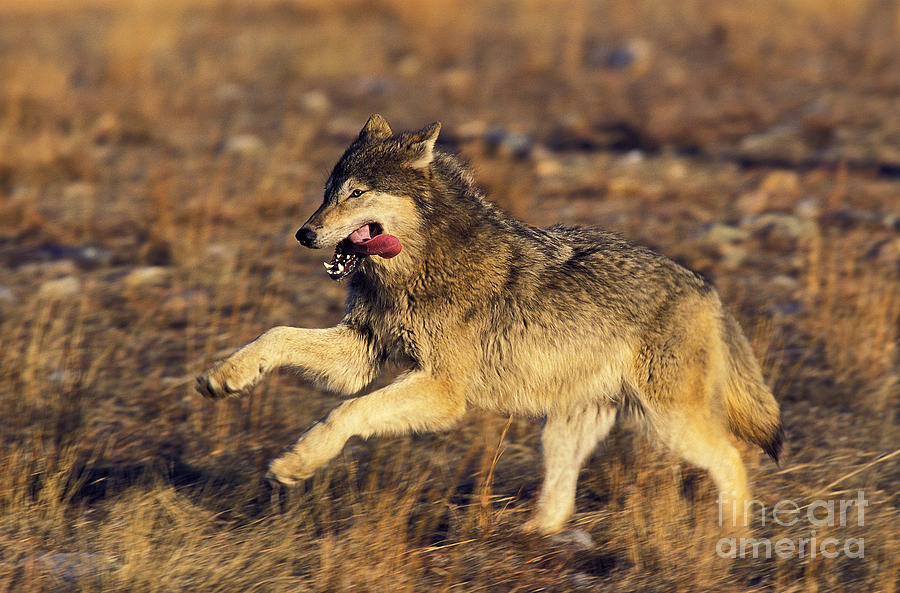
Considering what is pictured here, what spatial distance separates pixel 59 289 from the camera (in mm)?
7410

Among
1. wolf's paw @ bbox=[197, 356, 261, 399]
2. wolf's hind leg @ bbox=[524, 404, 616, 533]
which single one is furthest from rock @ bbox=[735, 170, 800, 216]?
wolf's paw @ bbox=[197, 356, 261, 399]

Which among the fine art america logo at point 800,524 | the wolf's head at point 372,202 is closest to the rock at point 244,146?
the wolf's head at point 372,202

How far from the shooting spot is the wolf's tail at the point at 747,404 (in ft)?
15.9

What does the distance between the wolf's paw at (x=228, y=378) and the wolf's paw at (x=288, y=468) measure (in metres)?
0.42

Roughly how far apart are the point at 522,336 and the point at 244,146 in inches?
286

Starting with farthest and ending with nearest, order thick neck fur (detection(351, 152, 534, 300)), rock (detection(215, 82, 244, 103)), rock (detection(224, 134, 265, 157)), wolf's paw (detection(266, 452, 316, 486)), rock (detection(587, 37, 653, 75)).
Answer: rock (detection(587, 37, 653, 75)) → rock (detection(215, 82, 244, 103)) → rock (detection(224, 134, 265, 157)) → thick neck fur (detection(351, 152, 534, 300)) → wolf's paw (detection(266, 452, 316, 486))

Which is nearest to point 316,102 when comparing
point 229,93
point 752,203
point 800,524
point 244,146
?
point 229,93

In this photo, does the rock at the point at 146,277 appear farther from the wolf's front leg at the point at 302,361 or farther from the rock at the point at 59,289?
the wolf's front leg at the point at 302,361

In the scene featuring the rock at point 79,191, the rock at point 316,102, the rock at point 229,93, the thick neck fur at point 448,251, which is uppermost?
the rock at point 229,93

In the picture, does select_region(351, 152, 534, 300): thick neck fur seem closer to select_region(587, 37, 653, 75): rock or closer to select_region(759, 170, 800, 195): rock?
select_region(759, 170, 800, 195): rock

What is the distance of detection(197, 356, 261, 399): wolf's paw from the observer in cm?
441

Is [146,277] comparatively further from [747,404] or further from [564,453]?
[747,404]

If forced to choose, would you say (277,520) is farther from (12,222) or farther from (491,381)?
(12,222)

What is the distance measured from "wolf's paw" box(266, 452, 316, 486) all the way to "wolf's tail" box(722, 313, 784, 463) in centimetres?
210
